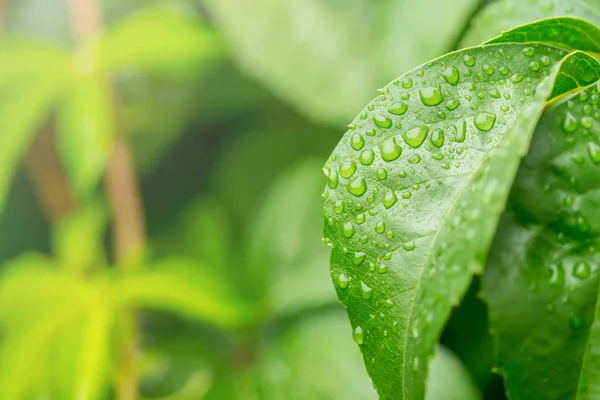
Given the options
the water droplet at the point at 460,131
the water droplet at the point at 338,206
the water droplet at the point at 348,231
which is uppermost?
the water droplet at the point at 460,131

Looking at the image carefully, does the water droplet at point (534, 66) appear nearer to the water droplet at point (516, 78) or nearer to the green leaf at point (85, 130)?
the water droplet at point (516, 78)

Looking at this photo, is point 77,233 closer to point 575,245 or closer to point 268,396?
point 268,396

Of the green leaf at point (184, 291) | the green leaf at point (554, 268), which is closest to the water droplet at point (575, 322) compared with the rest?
the green leaf at point (554, 268)

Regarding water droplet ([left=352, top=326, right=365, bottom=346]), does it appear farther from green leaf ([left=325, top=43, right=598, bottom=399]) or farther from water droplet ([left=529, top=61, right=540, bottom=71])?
water droplet ([left=529, top=61, right=540, bottom=71])

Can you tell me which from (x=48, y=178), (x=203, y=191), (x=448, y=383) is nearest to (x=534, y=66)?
(x=448, y=383)

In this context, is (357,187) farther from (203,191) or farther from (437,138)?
(203,191)

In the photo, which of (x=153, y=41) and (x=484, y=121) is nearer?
(x=484, y=121)

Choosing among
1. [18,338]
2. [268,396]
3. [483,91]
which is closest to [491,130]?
[483,91]
